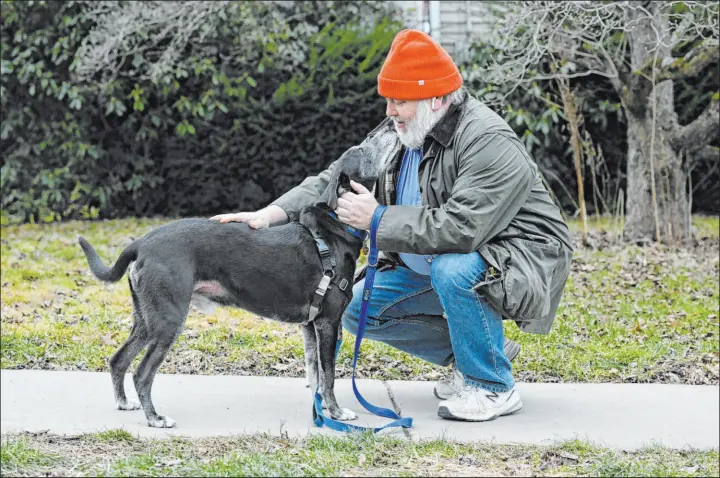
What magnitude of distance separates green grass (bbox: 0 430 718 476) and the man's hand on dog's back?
1.01 m

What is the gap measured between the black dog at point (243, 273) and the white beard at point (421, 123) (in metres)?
0.15

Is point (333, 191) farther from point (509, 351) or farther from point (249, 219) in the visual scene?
point (509, 351)

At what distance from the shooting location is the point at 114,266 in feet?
13.7

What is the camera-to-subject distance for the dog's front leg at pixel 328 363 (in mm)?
4254

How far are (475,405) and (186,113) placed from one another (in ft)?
25.9

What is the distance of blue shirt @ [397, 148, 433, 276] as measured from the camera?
177 inches

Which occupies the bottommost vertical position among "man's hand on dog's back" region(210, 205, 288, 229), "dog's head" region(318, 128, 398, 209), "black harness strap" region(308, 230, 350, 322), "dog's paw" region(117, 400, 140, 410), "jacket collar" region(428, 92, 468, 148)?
"dog's paw" region(117, 400, 140, 410)

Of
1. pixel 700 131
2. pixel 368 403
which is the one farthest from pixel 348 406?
pixel 700 131

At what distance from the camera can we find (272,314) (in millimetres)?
4359

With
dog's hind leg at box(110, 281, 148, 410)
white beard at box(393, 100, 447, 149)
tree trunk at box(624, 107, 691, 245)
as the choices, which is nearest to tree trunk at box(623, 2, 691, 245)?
Answer: tree trunk at box(624, 107, 691, 245)

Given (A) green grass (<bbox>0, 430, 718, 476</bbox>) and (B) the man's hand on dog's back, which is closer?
(A) green grass (<bbox>0, 430, 718, 476</bbox>)

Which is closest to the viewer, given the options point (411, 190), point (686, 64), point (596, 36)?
point (411, 190)

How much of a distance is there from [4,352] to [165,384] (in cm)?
125

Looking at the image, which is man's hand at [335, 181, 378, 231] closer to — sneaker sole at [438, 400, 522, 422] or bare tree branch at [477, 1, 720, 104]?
sneaker sole at [438, 400, 522, 422]
